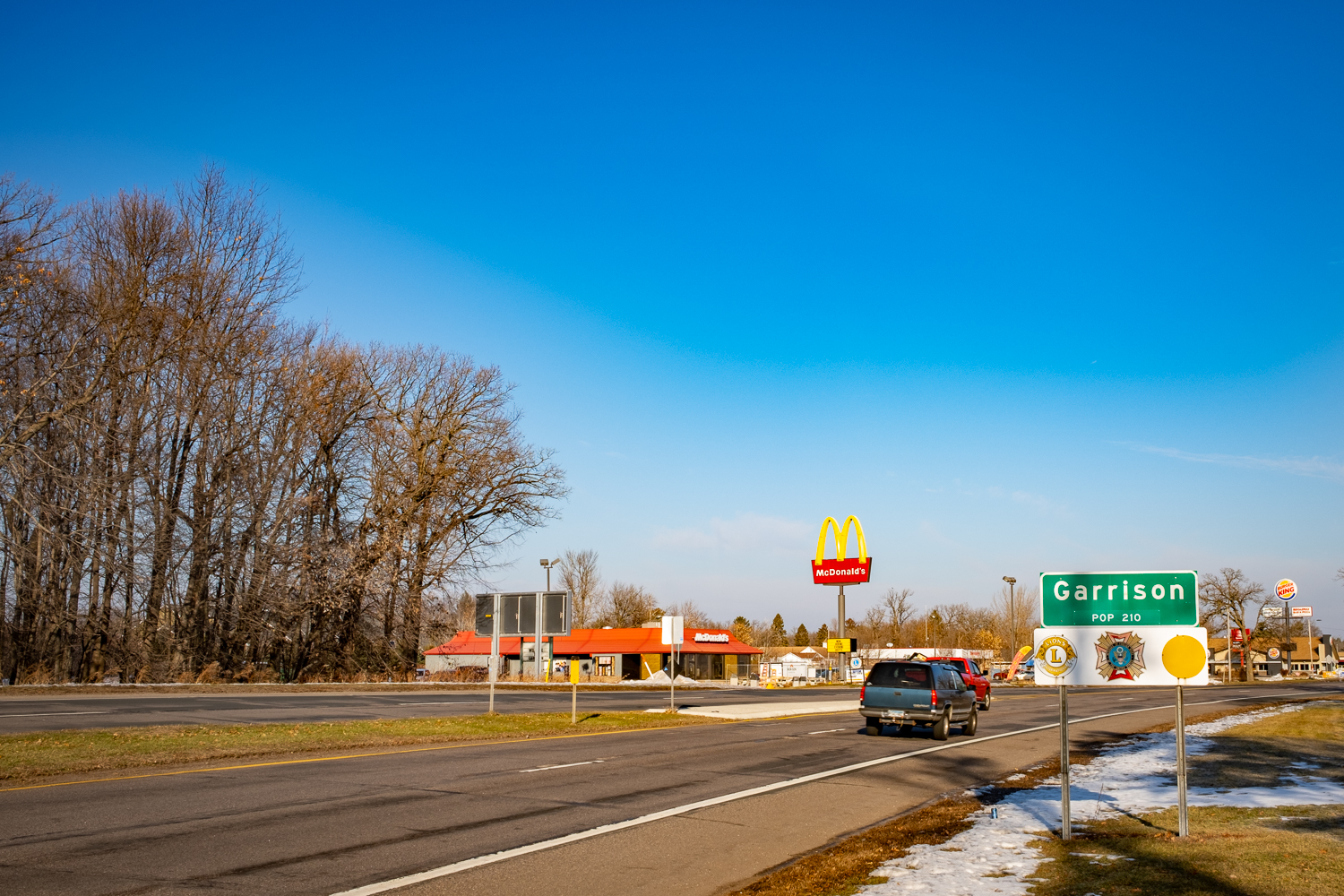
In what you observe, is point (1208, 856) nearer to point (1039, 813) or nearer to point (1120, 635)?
point (1120, 635)

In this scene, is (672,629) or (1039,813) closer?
(1039,813)

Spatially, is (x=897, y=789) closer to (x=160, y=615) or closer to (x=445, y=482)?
(x=160, y=615)

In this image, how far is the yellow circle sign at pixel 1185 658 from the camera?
9.23 m

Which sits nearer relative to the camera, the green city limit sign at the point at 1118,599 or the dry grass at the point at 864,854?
the dry grass at the point at 864,854

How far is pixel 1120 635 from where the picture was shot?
31.4 ft

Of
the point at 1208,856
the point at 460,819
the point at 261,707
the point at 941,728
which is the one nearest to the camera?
the point at 1208,856

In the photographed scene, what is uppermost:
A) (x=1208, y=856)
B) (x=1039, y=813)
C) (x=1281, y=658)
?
(x=1208, y=856)

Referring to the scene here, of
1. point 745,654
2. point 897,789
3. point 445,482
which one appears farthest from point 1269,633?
point 897,789

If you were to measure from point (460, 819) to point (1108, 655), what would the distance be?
23.0 ft

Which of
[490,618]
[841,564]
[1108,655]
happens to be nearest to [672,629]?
[490,618]

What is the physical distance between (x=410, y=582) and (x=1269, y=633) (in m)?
130

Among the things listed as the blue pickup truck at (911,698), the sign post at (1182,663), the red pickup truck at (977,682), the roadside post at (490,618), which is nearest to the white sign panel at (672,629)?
the roadside post at (490,618)

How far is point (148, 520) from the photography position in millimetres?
39469

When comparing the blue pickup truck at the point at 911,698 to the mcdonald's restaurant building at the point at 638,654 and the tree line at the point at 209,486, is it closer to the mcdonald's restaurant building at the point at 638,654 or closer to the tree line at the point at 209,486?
the tree line at the point at 209,486
